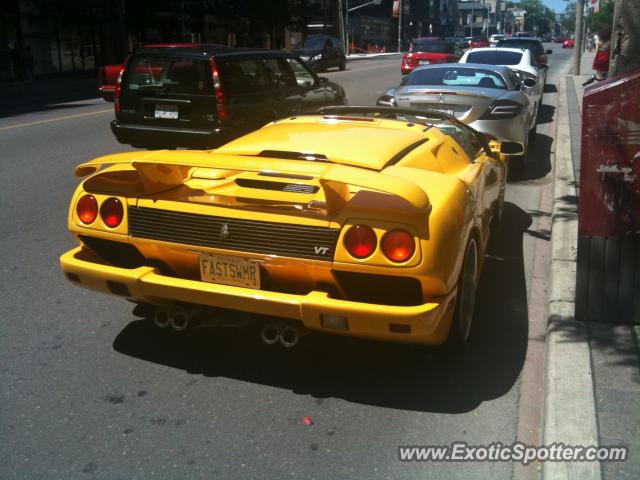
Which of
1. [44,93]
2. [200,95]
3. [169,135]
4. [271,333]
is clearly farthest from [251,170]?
[44,93]

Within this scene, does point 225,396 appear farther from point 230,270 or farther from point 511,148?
point 511,148

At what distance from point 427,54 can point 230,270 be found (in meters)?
23.9

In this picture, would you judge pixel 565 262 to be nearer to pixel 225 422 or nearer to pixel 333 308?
pixel 333 308

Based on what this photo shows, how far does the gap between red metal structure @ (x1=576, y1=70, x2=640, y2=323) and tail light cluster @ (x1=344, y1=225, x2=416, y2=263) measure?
5.14 feet

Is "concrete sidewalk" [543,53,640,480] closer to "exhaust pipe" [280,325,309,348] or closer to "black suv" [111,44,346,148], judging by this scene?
"exhaust pipe" [280,325,309,348]

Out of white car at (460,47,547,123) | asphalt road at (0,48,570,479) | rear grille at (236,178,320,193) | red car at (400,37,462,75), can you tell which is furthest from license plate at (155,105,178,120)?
red car at (400,37,462,75)

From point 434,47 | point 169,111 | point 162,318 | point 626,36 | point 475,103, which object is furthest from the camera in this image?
point 434,47

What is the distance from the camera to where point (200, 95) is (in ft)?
32.1

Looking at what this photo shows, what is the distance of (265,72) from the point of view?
10.2 m

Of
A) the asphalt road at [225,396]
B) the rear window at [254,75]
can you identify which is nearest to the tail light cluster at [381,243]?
the asphalt road at [225,396]

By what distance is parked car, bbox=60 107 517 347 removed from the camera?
354cm

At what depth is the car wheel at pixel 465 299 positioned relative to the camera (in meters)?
4.03

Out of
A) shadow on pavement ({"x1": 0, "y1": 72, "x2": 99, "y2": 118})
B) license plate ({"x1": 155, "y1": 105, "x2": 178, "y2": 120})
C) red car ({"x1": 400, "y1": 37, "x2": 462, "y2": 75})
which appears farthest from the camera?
red car ({"x1": 400, "y1": 37, "x2": 462, "y2": 75})

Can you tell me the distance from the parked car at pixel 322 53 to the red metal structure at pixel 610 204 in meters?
26.1
